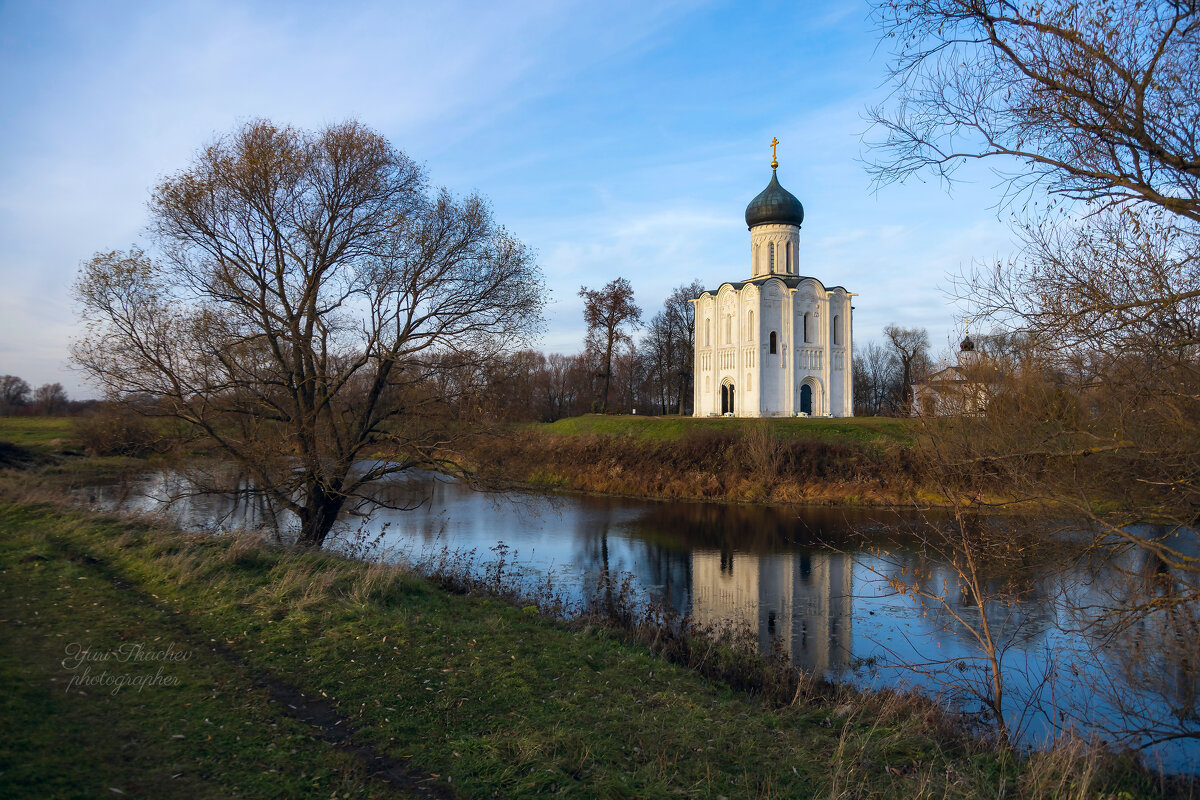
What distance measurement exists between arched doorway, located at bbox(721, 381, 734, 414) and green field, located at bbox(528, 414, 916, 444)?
15.5ft

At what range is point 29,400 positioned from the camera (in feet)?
224

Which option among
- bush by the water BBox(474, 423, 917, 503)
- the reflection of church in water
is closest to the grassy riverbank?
bush by the water BBox(474, 423, 917, 503)

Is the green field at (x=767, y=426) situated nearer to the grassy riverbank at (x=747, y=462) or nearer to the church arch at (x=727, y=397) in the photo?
the grassy riverbank at (x=747, y=462)

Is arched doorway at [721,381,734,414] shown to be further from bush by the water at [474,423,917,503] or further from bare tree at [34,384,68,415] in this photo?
bare tree at [34,384,68,415]

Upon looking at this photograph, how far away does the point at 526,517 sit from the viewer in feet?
69.9

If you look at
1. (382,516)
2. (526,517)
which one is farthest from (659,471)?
(382,516)

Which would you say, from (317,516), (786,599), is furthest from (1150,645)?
(317,516)

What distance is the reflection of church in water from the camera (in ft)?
33.9

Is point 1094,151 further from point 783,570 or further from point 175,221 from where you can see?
point 175,221

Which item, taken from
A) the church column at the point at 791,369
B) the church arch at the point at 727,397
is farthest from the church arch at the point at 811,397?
the church arch at the point at 727,397

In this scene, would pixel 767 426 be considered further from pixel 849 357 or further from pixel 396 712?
pixel 396 712

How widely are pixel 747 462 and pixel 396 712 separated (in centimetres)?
2263

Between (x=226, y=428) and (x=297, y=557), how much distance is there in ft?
13.9

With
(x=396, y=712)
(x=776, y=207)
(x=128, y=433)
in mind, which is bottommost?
(x=396, y=712)
